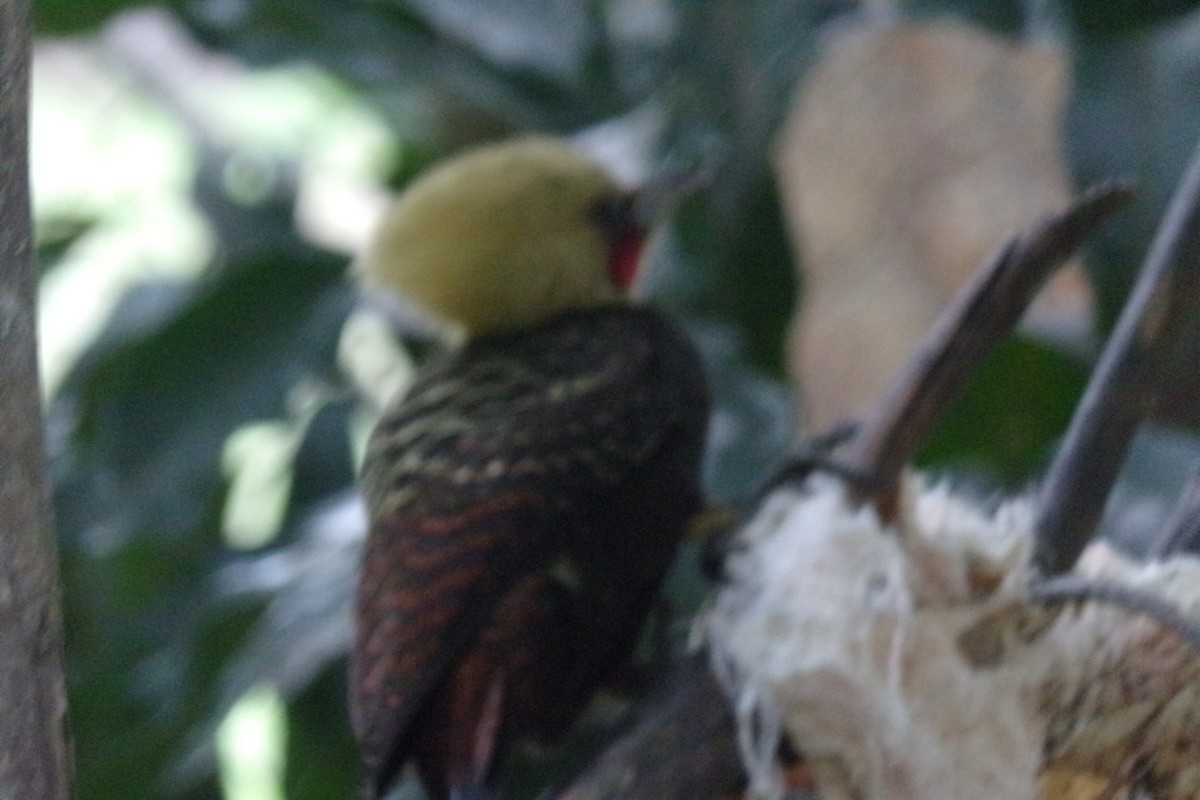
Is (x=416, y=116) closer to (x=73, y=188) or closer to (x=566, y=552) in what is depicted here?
(x=73, y=188)

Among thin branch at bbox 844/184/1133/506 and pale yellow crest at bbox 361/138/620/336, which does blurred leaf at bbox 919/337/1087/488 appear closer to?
pale yellow crest at bbox 361/138/620/336

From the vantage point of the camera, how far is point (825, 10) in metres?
1.31

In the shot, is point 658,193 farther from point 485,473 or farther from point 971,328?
point 971,328

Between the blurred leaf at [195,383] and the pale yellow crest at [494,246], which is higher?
the pale yellow crest at [494,246]

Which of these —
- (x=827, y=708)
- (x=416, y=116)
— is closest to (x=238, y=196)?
(x=416, y=116)

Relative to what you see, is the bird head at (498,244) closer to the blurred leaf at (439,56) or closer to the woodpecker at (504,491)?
the woodpecker at (504,491)

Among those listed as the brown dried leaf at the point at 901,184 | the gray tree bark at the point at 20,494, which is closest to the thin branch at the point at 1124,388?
the gray tree bark at the point at 20,494

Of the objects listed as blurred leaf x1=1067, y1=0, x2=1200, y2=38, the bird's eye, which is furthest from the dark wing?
blurred leaf x1=1067, y1=0, x2=1200, y2=38

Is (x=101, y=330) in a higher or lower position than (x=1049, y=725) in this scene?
lower

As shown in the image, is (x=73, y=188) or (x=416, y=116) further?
(x=73, y=188)

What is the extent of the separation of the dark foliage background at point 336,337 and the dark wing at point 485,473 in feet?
0.50

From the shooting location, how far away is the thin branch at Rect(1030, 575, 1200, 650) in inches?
19.3

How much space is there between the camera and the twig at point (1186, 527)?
0.61 metres

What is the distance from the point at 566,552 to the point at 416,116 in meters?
0.60
